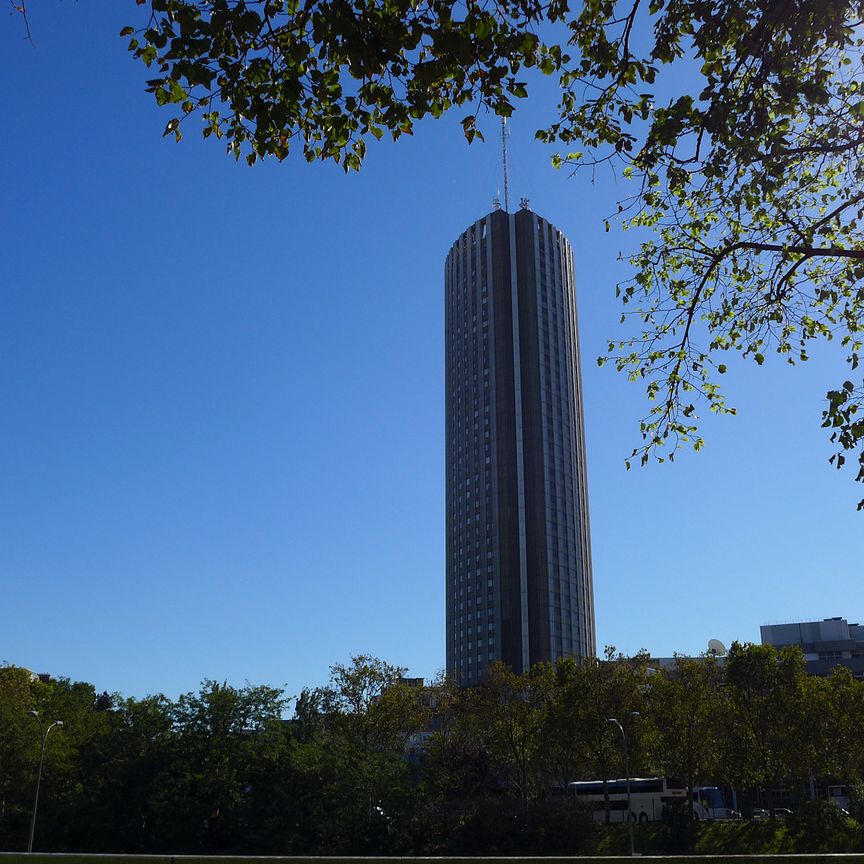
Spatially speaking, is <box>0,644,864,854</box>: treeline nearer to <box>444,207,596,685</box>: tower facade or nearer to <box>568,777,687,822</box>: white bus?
<box>568,777,687,822</box>: white bus

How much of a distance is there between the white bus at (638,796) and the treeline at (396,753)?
369cm

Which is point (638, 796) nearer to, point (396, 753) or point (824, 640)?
point (396, 753)

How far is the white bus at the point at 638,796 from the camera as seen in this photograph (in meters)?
64.6

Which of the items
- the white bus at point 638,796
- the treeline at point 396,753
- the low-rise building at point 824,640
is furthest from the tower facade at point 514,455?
the treeline at point 396,753

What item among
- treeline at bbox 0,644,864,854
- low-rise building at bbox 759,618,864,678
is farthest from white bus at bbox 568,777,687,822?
low-rise building at bbox 759,618,864,678

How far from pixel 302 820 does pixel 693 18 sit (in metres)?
37.7

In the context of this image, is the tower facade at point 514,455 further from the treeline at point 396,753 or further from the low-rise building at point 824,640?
the treeline at point 396,753

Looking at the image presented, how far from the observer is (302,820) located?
40.3 m

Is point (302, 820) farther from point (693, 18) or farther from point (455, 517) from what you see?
point (455, 517)

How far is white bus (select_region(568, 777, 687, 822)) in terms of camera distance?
64.6m

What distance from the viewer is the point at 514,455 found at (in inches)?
5561

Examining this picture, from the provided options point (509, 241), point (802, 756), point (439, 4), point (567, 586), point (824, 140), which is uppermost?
point (509, 241)

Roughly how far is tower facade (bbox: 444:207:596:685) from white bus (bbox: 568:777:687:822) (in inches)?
2432

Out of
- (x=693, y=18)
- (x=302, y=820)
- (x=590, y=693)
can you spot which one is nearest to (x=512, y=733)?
(x=590, y=693)
